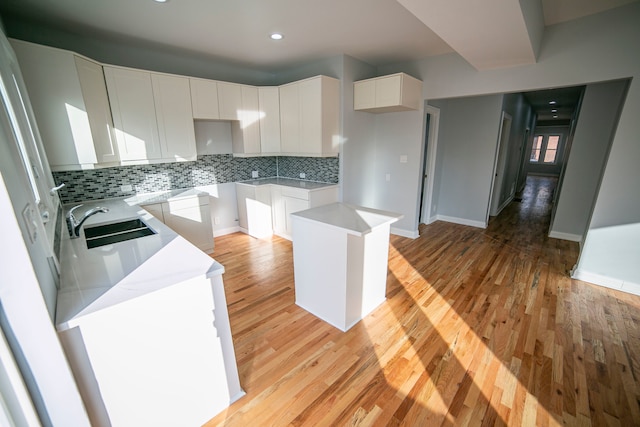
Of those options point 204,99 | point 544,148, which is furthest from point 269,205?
point 544,148

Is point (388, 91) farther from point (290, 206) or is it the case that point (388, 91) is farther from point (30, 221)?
point (30, 221)

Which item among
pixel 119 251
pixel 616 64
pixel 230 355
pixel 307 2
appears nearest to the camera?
pixel 230 355

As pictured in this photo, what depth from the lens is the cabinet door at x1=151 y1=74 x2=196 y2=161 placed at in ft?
10.7

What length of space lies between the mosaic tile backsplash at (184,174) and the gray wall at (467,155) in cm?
234

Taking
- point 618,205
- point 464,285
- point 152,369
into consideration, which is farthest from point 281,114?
point 618,205

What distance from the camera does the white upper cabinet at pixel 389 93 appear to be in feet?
11.6

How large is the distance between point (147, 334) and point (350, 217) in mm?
1561

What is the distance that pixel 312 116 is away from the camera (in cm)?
373

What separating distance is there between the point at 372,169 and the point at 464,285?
7.77 feet

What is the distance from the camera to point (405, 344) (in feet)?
6.83

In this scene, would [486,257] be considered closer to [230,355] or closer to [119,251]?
[230,355]

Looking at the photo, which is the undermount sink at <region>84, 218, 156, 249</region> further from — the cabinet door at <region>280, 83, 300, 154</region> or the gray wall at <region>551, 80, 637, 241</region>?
the gray wall at <region>551, 80, 637, 241</region>

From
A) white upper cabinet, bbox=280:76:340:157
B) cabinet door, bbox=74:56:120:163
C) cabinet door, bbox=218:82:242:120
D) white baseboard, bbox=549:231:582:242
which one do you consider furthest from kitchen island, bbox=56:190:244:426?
white baseboard, bbox=549:231:582:242

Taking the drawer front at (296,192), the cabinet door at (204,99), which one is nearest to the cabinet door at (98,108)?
the cabinet door at (204,99)
